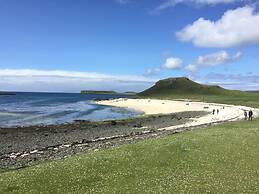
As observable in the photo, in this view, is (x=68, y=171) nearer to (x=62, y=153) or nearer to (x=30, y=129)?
(x=62, y=153)

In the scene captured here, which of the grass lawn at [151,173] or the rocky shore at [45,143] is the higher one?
the grass lawn at [151,173]

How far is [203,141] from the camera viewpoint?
38.4 meters

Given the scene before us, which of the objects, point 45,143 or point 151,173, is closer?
point 151,173

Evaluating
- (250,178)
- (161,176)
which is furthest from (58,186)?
(250,178)

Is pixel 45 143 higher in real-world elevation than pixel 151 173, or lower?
lower

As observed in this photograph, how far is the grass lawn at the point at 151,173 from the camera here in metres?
21.8

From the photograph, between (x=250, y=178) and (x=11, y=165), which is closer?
(x=250, y=178)

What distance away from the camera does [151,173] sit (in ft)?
82.9

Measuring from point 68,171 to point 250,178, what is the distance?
11929 millimetres

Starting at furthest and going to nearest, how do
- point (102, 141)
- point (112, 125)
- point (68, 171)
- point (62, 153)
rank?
point (112, 125) < point (102, 141) < point (62, 153) < point (68, 171)

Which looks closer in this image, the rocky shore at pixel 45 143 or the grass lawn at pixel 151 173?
the grass lawn at pixel 151 173

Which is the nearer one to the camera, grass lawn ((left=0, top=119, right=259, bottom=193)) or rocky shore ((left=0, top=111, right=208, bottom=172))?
grass lawn ((left=0, top=119, right=259, bottom=193))

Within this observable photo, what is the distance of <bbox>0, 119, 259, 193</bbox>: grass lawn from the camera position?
21.8m

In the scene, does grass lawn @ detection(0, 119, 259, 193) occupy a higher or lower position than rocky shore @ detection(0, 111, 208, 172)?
higher
